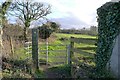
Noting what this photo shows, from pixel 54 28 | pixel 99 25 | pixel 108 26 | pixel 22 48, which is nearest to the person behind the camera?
pixel 108 26

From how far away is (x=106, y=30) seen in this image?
7.87 m

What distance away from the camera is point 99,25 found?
28.4ft

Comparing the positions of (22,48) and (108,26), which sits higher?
(108,26)

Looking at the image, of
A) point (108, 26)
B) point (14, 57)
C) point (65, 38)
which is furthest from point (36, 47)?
point (65, 38)

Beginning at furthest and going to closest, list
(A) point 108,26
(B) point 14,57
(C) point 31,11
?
1. (C) point 31,11
2. (B) point 14,57
3. (A) point 108,26

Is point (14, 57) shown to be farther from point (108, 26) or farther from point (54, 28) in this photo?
point (54, 28)

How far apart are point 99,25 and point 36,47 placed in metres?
3.25

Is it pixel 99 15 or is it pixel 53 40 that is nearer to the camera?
pixel 99 15

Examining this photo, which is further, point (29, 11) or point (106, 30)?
point (29, 11)

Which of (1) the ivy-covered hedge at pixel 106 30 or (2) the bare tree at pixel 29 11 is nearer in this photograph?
(1) the ivy-covered hedge at pixel 106 30

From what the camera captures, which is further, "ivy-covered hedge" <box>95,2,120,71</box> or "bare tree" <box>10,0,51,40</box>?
"bare tree" <box>10,0,51,40</box>

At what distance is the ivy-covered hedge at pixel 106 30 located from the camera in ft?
24.1

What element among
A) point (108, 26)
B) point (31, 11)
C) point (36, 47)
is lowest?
point (36, 47)

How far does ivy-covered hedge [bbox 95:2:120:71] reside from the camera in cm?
734
